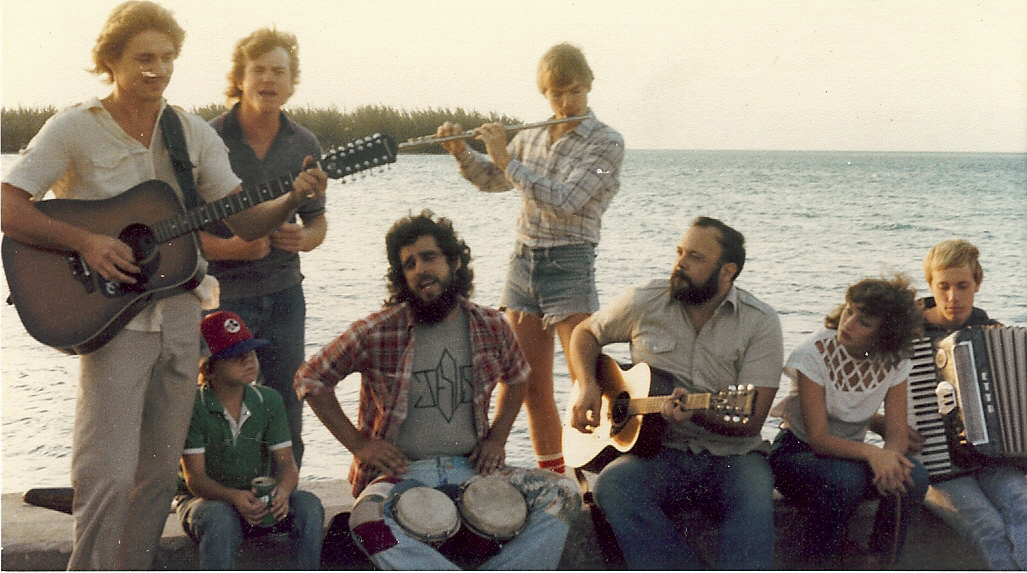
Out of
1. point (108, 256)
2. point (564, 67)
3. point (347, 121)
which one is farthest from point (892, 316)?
point (347, 121)

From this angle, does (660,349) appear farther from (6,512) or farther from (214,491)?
(6,512)

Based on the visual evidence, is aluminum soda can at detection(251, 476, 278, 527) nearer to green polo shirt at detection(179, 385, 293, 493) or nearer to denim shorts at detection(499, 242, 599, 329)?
green polo shirt at detection(179, 385, 293, 493)

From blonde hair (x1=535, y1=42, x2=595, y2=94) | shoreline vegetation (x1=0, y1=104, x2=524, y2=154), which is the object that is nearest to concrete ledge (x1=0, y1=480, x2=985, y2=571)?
shoreline vegetation (x1=0, y1=104, x2=524, y2=154)

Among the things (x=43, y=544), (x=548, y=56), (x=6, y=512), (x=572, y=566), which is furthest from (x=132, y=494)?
(x=548, y=56)

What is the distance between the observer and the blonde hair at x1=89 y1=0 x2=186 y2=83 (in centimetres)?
286

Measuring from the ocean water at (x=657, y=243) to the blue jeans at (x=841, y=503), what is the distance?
71cm

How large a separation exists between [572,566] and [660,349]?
75cm

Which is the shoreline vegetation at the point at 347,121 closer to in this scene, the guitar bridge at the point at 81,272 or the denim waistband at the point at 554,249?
the denim waistband at the point at 554,249

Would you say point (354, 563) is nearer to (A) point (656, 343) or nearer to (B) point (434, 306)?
(B) point (434, 306)

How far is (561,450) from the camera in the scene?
13.2ft

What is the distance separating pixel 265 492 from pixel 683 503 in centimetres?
124

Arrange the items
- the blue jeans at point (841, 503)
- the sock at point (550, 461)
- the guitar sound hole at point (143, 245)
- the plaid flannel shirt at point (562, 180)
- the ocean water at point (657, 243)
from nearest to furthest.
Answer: the guitar sound hole at point (143, 245)
the blue jeans at point (841, 503)
the plaid flannel shirt at point (562, 180)
the sock at point (550, 461)
the ocean water at point (657, 243)

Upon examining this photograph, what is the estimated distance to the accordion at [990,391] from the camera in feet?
11.4

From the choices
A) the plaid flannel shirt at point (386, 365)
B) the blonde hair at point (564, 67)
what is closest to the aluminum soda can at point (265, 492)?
the plaid flannel shirt at point (386, 365)
